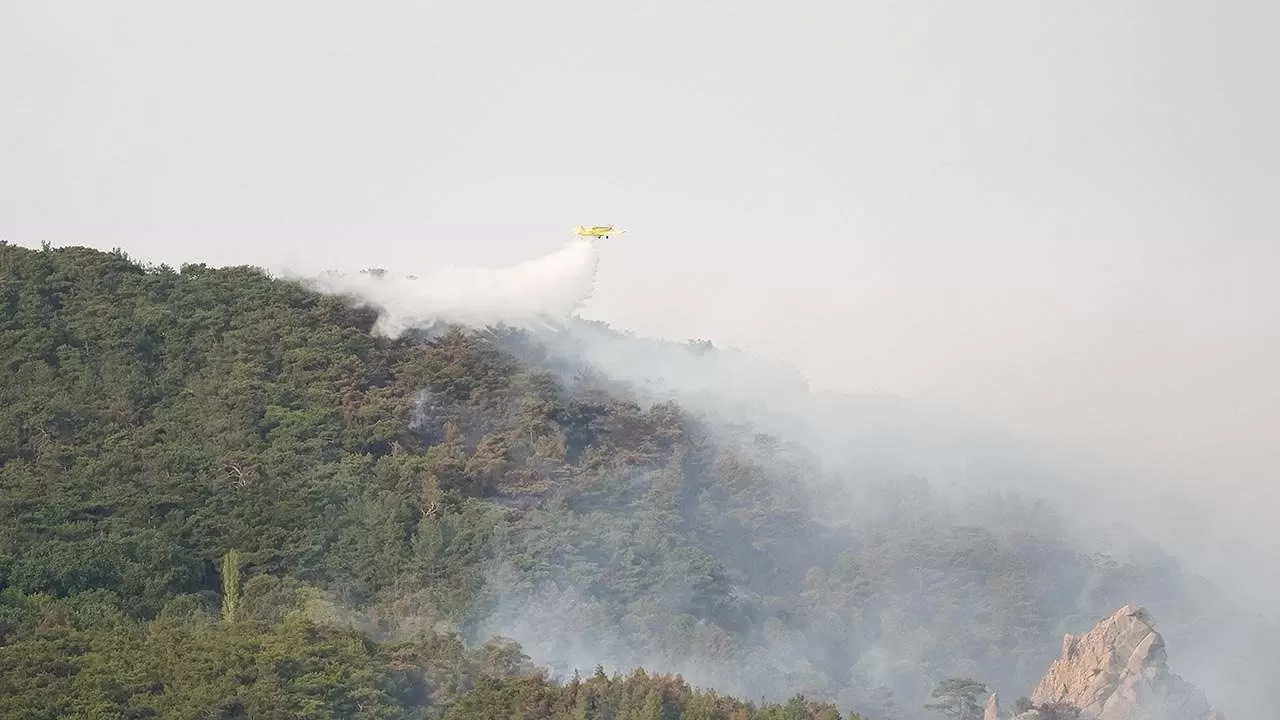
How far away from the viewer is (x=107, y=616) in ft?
216

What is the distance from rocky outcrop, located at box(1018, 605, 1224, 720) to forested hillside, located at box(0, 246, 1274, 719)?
6.78m

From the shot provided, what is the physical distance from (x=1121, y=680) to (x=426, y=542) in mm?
19306

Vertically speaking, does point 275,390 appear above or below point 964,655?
above

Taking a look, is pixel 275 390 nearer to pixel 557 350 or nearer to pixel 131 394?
pixel 131 394

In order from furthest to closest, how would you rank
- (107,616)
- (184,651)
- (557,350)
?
(557,350) < (107,616) < (184,651)

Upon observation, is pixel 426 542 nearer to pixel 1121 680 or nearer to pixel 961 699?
pixel 961 699

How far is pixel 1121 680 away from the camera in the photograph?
68.6 m

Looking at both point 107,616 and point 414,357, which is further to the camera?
point 414,357

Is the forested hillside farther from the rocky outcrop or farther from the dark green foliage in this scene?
the rocky outcrop

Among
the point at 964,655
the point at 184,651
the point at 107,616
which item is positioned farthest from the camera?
the point at 964,655

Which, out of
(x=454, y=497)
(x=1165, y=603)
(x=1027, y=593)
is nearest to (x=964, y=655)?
(x=1027, y=593)

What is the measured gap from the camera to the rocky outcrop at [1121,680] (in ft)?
224

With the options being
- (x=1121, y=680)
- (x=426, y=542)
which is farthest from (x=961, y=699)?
(x=426, y=542)

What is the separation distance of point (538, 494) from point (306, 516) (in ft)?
23.4
